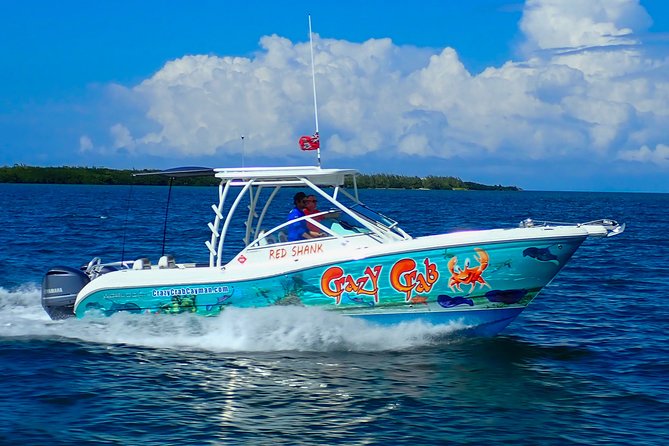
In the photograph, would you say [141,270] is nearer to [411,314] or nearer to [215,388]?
[215,388]

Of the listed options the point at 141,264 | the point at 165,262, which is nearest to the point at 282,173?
the point at 165,262

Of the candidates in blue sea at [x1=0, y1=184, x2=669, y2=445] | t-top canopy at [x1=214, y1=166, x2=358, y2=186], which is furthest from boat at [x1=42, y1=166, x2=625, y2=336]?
blue sea at [x1=0, y1=184, x2=669, y2=445]

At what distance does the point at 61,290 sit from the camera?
12367 millimetres

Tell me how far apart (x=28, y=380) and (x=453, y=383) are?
16.8 ft

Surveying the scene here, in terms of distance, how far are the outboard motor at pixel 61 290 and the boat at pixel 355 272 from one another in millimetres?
325

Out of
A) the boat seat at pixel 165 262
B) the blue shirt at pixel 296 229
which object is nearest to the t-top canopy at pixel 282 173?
the blue shirt at pixel 296 229

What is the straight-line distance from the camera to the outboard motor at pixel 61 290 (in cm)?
1234

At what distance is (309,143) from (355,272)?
2.32 metres

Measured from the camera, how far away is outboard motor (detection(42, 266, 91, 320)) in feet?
40.5

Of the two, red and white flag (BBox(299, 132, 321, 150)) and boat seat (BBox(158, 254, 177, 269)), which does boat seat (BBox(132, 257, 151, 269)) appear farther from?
red and white flag (BBox(299, 132, 321, 150))

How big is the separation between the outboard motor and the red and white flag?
3.85 m

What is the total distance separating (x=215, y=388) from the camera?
9586 mm

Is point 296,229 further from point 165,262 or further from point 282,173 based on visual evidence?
point 165,262

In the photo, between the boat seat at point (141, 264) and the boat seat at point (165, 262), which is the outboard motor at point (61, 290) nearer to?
the boat seat at point (141, 264)
